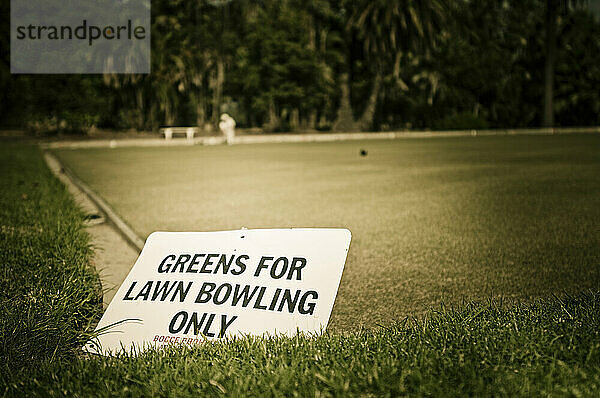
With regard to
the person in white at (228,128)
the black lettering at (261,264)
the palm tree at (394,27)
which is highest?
the palm tree at (394,27)

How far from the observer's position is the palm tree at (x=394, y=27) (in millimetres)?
43656

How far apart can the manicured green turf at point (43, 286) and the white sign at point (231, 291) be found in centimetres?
24

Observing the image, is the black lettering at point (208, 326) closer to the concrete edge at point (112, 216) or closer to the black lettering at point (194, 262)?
the black lettering at point (194, 262)

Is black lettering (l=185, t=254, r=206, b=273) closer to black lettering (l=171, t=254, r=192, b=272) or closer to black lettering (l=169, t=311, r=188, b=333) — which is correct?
black lettering (l=171, t=254, r=192, b=272)

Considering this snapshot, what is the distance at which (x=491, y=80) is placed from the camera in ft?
167

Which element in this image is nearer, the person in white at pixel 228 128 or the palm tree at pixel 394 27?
the person in white at pixel 228 128

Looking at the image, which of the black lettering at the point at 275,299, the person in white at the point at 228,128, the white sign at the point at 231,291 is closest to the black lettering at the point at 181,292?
the white sign at the point at 231,291

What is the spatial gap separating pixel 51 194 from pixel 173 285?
6.81 m

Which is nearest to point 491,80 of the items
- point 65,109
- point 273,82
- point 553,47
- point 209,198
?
point 553,47

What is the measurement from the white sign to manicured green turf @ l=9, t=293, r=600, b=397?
14 centimetres

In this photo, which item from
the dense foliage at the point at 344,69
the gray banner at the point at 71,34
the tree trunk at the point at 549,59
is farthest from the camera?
the tree trunk at the point at 549,59

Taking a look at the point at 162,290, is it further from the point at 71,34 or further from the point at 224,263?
the point at 71,34

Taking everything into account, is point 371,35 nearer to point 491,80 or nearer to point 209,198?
point 491,80

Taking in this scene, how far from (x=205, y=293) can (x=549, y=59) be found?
51907 millimetres
